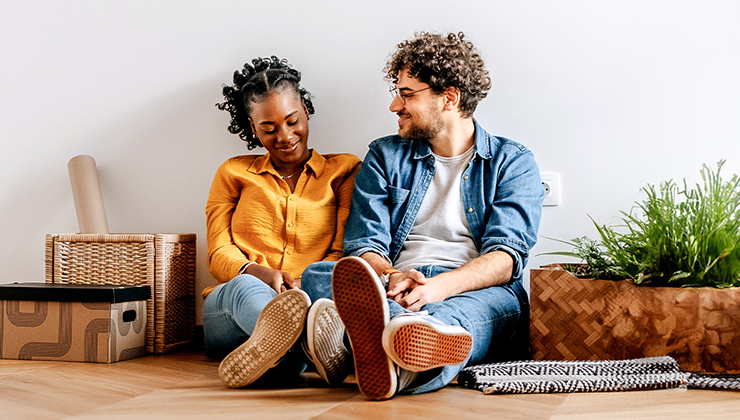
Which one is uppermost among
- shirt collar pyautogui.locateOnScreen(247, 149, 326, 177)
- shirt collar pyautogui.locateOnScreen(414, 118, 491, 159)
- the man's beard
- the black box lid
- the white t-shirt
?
the man's beard

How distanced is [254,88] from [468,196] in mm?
711

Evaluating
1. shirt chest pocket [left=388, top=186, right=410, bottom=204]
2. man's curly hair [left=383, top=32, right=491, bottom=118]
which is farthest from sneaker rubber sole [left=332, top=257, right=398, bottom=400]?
man's curly hair [left=383, top=32, right=491, bottom=118]

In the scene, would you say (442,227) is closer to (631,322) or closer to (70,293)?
(631,322)

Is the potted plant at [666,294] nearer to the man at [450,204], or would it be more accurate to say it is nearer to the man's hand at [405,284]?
the man at [450,204]

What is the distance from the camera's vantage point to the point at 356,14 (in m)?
1.94

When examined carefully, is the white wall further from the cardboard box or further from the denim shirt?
the cardboard box

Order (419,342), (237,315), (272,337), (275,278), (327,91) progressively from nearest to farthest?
(419,342), (272,337), (237,315), (275,278), (327,91)

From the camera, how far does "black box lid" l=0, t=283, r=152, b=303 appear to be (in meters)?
1.59

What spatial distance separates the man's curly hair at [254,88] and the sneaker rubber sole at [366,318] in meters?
0.88

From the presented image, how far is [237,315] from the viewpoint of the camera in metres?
1.45

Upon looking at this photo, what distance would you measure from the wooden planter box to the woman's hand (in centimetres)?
63

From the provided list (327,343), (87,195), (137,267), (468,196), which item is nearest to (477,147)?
(468,196)

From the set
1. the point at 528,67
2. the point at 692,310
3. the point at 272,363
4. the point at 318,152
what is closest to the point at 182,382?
the point at 272,363

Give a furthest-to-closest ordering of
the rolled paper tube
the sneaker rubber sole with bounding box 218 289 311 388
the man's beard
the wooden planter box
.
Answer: the rolled paper tube
the man's beard
the wooden planter box
the sneaker rubber sole with bounding box 218 289 311 388
